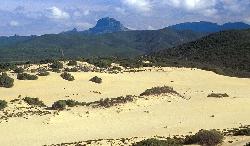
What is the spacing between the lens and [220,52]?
11131 cm

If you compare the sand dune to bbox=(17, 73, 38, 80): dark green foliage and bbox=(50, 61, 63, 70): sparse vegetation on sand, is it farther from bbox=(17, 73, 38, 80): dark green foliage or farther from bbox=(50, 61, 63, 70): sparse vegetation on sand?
bbox=(50, 61, 63, 70): sparse vegetation on sand

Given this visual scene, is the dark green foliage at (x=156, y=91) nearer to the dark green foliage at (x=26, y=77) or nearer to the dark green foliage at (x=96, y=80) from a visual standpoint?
the dark green foliage at (x=96, y=80)

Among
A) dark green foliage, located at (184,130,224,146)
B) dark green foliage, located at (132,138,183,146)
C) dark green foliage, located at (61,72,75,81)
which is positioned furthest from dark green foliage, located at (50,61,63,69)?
dark green foliage, located at (184,130,224,146)

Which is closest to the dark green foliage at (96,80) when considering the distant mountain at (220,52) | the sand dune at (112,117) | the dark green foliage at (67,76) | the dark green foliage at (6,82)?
the dark green foliage at (67,76)

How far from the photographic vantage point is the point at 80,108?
103 ft

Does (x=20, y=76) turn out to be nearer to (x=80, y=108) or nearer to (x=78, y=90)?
(x=78, y=90)

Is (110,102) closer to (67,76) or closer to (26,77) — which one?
(26,77)

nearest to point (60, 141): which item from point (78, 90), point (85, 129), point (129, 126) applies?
point (85, 129)

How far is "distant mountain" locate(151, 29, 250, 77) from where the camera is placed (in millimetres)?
97125

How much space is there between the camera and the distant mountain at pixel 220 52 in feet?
319

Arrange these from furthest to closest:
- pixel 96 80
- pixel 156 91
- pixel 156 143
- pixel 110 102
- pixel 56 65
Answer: pixel 56 65 < pixel 96 80 < pixel 156 91 < pixel 110 102 < pixel 156 143

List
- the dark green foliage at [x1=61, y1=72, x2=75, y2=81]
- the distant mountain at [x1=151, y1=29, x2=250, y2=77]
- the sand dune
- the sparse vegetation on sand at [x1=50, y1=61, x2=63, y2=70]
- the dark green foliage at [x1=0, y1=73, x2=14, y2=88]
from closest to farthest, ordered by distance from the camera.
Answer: the sand dune, the dark green foliage at [x1=0, y1=73, x2=14, y2=88], the dark green foliage at [x1=61, y1=72, x2=75, y2=81], the sparse vegetation on sand at [x1=50, y1=61, x2=63, y2=70], the distant mountain at [x1=151, y1=29, x2=250, y2=77]

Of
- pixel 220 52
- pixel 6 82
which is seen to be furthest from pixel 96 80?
pixel 220 52

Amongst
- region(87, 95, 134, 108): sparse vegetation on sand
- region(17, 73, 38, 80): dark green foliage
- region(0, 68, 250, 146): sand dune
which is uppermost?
region(17, 73, 38, 80): dark green foliage
